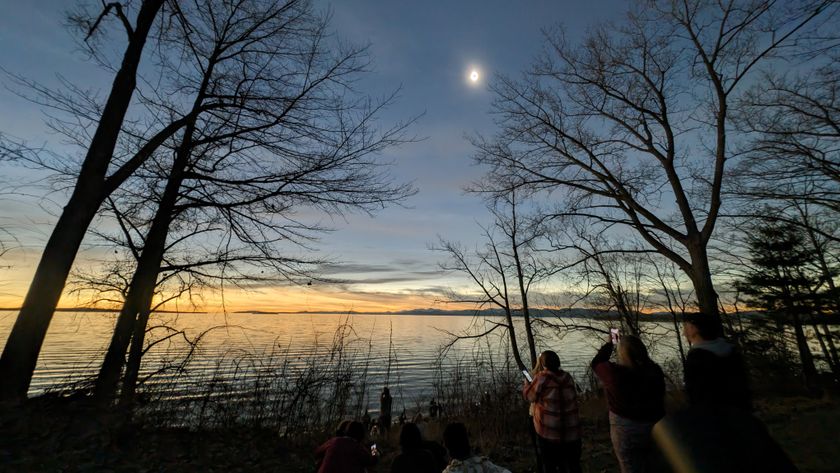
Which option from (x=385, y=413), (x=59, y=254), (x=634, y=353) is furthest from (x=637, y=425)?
(x=385, y=413)

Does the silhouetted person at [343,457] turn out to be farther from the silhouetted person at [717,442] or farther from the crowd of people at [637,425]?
the silhouetted person at [717,442]

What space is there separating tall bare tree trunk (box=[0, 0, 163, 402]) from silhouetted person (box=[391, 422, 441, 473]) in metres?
4.44

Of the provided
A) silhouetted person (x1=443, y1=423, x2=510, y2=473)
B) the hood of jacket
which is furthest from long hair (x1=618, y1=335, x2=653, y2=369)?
silhouetted person (x1=443, y1=423, x2=510, y2=473)

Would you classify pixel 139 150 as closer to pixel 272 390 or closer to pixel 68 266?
pixel 68 266

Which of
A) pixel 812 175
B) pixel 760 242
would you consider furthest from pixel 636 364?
pixel 760 242

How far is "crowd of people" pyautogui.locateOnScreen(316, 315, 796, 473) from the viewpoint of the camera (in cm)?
82

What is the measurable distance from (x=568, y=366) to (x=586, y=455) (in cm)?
2759

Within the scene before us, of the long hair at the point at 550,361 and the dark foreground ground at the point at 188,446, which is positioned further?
the long hair at the point at 550,361

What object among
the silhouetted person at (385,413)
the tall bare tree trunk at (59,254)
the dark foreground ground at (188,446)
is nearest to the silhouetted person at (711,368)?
the dark foreground ground at (188,446)

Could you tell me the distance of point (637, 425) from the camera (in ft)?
11.6

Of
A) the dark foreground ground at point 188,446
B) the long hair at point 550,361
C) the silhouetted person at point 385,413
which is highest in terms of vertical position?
the long hair at point 550,361

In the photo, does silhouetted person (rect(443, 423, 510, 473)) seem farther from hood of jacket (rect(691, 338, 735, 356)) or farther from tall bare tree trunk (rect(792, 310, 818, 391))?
tall bare tree trunk (rect(792, 310, 818, 391))

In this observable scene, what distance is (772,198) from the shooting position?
28.0 ft

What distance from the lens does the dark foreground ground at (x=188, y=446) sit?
383 cm
